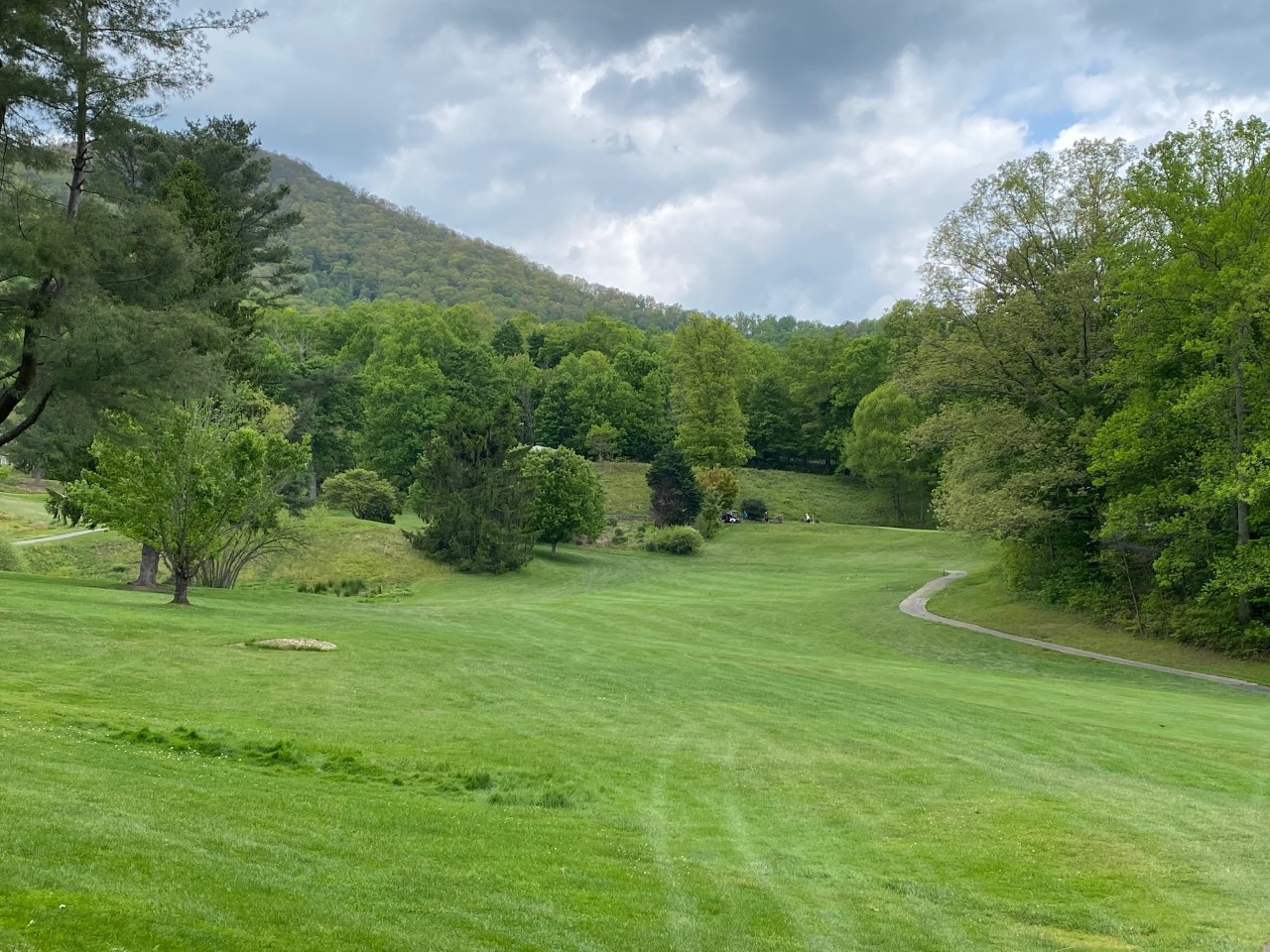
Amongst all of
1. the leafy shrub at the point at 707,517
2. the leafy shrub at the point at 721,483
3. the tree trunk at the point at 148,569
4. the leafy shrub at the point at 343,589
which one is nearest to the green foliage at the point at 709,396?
the leafy shrub at the point at 721,483

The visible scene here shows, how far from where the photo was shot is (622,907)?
21.9ft

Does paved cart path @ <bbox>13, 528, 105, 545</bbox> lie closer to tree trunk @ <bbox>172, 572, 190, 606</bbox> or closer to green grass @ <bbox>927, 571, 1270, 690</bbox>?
tree trunk @ <bbox>172, 572, 190, 606</bbox>

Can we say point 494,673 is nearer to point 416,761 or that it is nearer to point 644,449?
point 416,761

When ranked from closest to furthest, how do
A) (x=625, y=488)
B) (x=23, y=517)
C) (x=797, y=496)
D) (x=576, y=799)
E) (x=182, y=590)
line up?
(x=576, y=799)
(x=182, y=590)
(x=23, y=517)
(x=625, y=488)
(x=797, y=496)

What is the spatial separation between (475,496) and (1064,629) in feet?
91.3

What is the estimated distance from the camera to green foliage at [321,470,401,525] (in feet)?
191

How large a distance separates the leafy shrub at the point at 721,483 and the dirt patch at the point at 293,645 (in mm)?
50790

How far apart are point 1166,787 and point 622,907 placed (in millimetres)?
8808

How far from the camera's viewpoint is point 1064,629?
34219 millimetres

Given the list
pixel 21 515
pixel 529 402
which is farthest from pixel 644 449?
pixel 21 515

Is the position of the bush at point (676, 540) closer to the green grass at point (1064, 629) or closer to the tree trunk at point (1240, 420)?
the green grass at point (1064, 629)

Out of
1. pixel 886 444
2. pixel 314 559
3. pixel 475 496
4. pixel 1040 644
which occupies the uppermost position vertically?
pixel 886 444

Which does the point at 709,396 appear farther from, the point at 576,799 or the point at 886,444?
the point at 576,799

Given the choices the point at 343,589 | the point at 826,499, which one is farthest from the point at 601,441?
the point at 343,589
